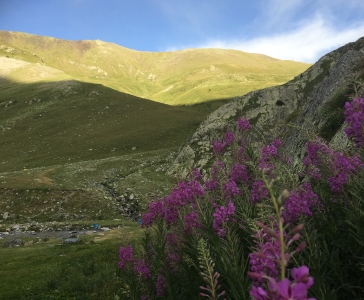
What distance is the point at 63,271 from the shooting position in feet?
47.1

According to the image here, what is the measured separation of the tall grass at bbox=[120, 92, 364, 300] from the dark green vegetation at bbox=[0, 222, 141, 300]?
3613 mm

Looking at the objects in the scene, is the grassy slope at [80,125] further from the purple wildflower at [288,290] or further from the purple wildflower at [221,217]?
the purple wildflower at [288,290]

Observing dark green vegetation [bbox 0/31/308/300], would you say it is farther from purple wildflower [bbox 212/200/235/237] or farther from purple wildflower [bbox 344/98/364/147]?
purple wildflower [bbox 344/98/364/147]

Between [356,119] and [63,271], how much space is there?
14.7m

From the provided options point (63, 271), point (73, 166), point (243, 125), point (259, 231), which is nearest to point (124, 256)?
point (243, 125)

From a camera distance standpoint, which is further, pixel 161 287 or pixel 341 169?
pixel 161 287

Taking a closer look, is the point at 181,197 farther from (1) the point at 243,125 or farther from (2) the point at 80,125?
(2) the point at 80,125

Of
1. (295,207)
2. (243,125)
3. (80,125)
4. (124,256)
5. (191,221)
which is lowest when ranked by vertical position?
(124,256)

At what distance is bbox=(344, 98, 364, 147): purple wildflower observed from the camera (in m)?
4.01

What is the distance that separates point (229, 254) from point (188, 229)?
1446mm

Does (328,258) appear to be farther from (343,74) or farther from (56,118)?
(56,118)

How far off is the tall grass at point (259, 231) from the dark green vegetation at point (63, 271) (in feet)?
11.9

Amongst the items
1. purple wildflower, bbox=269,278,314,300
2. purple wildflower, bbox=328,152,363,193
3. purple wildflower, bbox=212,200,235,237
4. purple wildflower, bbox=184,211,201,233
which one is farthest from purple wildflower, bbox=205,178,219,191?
purple wildflower, bbox=269,278,314,300

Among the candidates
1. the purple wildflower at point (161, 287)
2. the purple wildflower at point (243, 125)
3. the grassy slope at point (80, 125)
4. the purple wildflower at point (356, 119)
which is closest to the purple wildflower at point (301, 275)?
the purple wildflower at point (356, 119)
